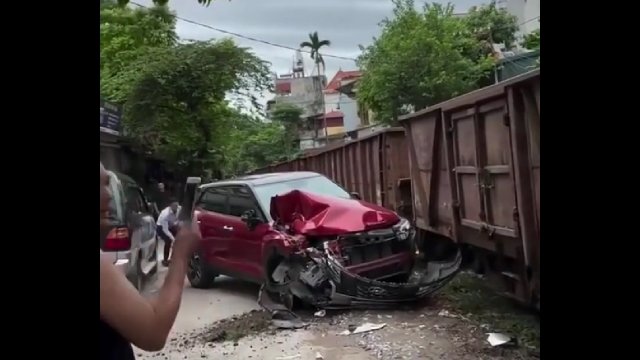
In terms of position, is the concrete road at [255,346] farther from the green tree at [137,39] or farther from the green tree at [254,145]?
the green tree at [254,145]

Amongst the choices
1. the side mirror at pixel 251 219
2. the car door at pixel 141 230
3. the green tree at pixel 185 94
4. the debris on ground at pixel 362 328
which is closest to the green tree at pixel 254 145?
the green tree at pixel 185 94

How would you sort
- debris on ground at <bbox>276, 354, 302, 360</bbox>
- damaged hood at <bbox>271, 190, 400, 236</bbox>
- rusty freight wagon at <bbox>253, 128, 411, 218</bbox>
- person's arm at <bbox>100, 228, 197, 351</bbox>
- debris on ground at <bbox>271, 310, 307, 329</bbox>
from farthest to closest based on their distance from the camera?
rusty freight wagon at <bbox>253, 128, 411, 218</bbox> → damaged hood at <bbox>271, 190, 400, 236</bbox> → debris on ground at <bbox>271, 310, 307, 329</bbox> → debris on ground at <bbox>276, 354, 302, 360</bbox> → person's arm at <bbox>100, 228, 197, 351</bbox>

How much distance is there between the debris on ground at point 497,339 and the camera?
5613 mm

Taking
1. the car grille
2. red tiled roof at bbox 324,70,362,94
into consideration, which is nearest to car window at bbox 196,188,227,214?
the car grille

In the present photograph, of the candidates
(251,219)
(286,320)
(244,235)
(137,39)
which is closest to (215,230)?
(244,235)

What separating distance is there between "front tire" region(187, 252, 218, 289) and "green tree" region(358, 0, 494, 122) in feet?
35.7

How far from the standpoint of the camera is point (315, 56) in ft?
140

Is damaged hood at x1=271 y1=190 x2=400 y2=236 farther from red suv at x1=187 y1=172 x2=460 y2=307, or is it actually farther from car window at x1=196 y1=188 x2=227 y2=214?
car window at x1=196 y1=188 x2=227 y2=214

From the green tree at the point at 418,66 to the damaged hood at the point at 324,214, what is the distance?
39.0 ft

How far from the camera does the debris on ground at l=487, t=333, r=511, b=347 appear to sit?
561 cm

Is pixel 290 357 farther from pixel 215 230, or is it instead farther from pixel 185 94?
pixel 185 94
